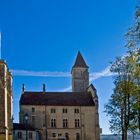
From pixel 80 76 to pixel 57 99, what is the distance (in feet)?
79.2

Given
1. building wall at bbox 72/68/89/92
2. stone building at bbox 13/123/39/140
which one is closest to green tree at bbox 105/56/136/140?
stone building at bbox 13/123/39/140

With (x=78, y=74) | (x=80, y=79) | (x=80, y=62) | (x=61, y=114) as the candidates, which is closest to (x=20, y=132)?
(x=61, y=114)

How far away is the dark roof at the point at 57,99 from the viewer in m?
105

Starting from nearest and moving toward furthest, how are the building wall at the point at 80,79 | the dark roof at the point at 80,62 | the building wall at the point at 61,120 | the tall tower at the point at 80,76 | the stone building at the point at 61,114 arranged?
the building wall at the point at 61,120
the stone building at the point at 61,114
the building wall at the point at 80,79
the tall tower at the point at 80,76
the dark roof at the point at 80,62

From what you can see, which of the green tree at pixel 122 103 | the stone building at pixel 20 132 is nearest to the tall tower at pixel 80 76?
the stone building at pixel 20 132

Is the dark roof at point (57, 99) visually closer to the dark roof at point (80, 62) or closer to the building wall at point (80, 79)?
the building wall at point (80, 79)

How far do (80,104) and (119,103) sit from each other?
2553 inches

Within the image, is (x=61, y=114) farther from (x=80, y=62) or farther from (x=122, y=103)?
(x=122, y=103)

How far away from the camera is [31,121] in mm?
102312

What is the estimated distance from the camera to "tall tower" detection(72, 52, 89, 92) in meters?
130

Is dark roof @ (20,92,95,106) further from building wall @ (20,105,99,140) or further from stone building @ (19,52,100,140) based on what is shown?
building wall @ (20,105,99,140)

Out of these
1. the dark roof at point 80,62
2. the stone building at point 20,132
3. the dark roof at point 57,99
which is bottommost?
the stone building at point 20,132

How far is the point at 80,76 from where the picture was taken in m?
131

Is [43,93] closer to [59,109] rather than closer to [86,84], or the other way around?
[59,109]
